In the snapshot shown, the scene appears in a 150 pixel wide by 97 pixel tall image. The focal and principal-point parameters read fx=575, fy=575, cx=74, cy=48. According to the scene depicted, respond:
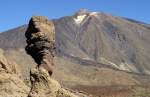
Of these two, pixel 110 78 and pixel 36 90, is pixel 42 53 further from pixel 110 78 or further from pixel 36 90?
pixel 110 78

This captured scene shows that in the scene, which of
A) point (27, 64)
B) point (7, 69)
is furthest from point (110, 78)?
point (7, 69)

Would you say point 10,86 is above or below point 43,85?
above

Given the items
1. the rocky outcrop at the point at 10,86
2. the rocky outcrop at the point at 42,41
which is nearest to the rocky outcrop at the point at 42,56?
the rocky outcrop at the point at 42,41

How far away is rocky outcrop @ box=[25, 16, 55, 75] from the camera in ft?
42.4

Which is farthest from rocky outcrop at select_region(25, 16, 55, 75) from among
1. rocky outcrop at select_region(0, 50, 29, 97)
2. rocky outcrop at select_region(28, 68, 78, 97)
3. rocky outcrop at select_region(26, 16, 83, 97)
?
rocky outcrop at select_region(0, 50, 29, 97)

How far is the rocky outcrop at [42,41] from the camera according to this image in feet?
42.4

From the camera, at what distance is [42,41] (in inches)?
509

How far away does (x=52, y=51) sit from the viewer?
13062 mm

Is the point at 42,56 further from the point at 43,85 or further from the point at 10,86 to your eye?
the point at 10,86

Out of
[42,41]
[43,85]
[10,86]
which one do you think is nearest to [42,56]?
[42,41]

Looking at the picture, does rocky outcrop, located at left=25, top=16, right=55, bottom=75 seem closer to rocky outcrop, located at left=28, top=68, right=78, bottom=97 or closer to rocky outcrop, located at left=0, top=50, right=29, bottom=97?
rocky outcrop, located at left=28, top=68, right=78, bottom=97

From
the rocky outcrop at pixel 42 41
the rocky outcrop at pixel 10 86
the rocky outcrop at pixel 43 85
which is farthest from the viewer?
the rocky outcrop at pixel 10 86

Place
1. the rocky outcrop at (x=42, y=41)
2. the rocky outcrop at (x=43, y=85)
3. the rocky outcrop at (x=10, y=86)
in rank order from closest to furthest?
the rocky outcrop at (x=43, y=85), the rocky outcrop at (x=42, y=41), the rocky outcrop at (x=10, y=86)

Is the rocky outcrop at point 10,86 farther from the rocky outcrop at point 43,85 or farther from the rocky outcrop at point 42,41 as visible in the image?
the rocky outcrop at point 43,85
